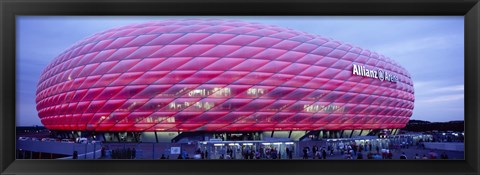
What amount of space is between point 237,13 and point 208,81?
34.2 ft

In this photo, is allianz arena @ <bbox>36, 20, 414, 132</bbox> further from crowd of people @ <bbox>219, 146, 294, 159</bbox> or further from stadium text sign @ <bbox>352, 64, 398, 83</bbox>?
crowd of people @ <bbox>219, 146, 294, 159</bbox>

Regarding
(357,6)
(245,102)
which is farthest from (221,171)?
(245,102)

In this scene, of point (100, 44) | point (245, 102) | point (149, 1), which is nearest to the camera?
point (149, 1)

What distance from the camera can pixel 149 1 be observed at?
3.58 meters

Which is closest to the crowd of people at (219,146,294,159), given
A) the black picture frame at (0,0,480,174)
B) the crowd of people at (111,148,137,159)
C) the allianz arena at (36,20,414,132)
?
the crowd of people at (111,148,137,159)

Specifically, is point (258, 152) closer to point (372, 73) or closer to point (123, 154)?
point (123, 154)

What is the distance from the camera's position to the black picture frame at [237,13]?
359 centimetres

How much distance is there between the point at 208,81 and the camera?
13992mm

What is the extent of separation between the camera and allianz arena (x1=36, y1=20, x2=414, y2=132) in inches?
545

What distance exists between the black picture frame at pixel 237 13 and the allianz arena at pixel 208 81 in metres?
9.81

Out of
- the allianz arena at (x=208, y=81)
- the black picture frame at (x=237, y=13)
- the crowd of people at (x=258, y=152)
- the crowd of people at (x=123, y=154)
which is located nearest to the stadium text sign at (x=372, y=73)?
the allianz arena at (x=208, y=81)
